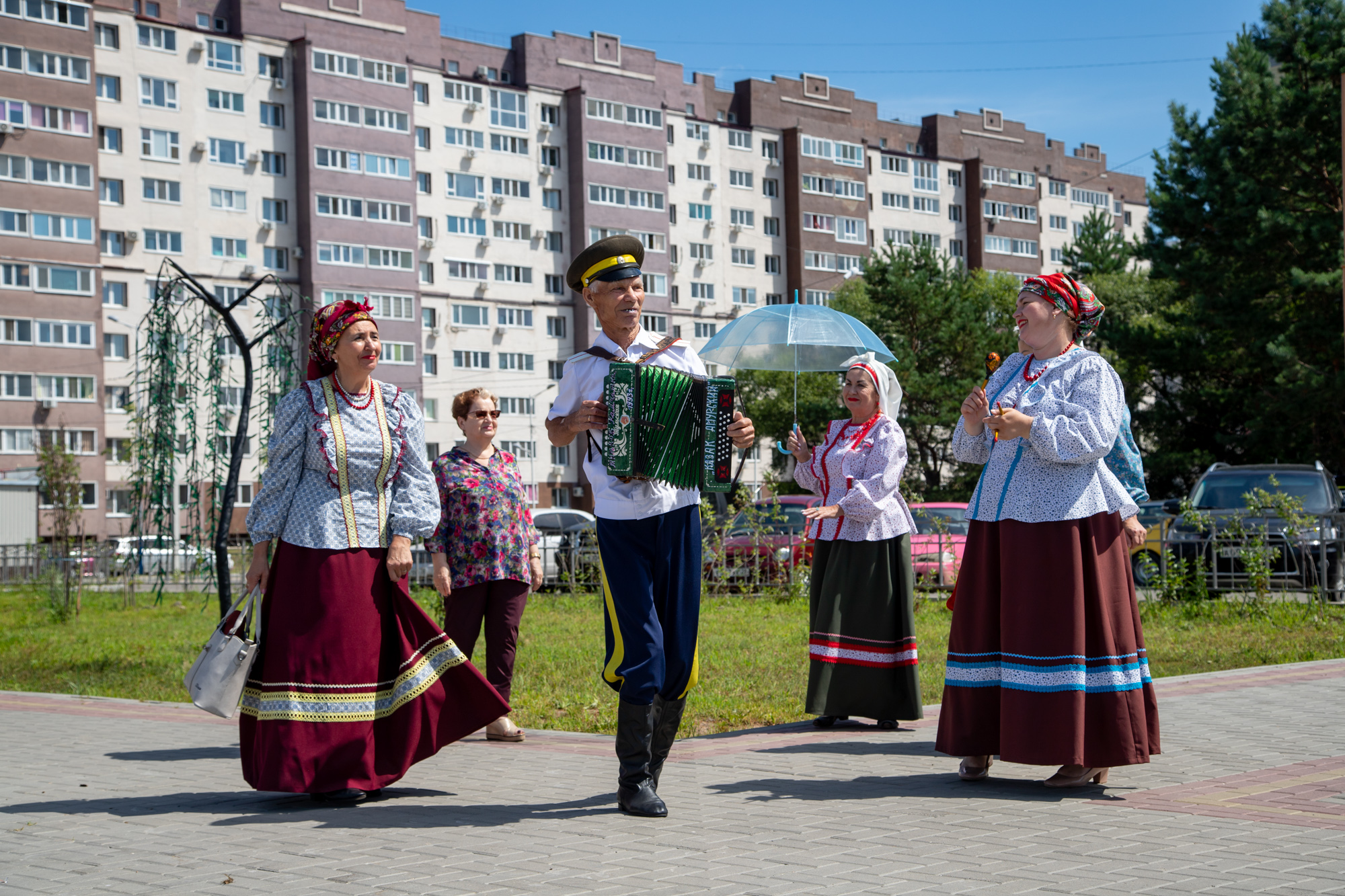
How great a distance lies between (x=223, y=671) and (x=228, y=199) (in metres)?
66.1

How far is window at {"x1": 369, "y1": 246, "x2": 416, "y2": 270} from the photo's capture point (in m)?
71.3

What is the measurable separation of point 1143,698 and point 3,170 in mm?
65004

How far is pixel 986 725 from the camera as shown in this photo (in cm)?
662

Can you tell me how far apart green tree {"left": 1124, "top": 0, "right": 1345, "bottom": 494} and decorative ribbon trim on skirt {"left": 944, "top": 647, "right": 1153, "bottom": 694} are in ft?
115

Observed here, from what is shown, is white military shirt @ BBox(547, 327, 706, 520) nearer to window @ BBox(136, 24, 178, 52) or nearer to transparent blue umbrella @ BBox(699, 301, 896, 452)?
transparent blue umbrella @ BBox(699, 301, 896, 452)

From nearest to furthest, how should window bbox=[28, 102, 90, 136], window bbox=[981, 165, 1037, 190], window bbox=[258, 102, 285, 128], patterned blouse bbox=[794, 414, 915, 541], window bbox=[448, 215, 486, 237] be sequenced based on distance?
patterned blouse bbox=[794, 414, 915, 541], window bbox=[28, 102, 90, 136], window bbox=[258, 102, 285, 128], window bbox=[448, 215, 486, 237], window bbox=[981, 165, 1037, 190]

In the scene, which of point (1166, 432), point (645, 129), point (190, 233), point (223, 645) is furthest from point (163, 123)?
point (223, 645)

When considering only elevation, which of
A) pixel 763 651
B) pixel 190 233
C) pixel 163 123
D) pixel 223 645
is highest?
pixel 163 123

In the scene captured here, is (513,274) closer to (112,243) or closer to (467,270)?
(467,270)

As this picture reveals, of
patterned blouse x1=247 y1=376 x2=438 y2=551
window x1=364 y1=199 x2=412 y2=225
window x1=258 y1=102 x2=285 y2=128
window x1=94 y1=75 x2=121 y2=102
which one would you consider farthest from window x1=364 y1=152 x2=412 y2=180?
patterned blouse x1=247 y1=376 x2=438 y2=551

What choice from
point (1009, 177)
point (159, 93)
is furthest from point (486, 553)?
point (1009, 177)

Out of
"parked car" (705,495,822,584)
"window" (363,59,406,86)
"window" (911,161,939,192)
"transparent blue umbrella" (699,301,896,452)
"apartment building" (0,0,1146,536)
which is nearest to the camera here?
"transparent blue umbrella" (699,301,896,452)

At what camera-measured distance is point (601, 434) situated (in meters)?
6.20

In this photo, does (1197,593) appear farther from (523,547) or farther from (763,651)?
(523,547)
